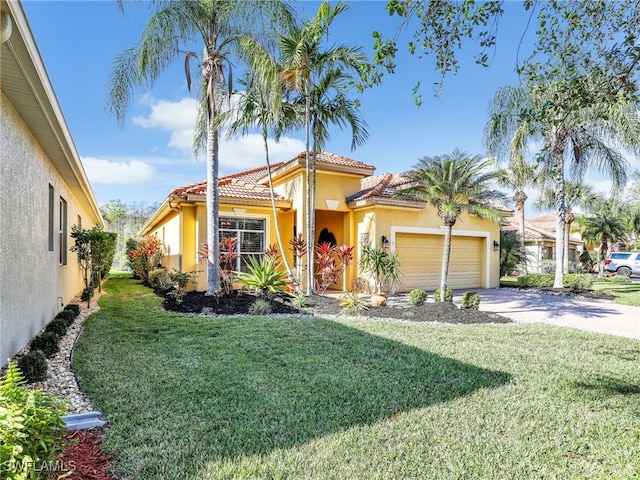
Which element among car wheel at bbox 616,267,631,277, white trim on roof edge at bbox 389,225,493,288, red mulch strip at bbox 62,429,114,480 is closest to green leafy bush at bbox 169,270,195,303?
red mulch strip at bbox 62,429,114,480

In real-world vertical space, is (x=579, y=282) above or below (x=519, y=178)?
below

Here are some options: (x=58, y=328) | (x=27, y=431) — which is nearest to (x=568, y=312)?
(x=27, y=431)

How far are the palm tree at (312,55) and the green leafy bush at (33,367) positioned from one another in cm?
946

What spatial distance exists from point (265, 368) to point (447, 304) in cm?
688

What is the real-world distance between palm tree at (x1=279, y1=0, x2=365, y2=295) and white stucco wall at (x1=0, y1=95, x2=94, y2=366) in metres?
7.04

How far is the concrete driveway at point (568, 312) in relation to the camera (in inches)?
352

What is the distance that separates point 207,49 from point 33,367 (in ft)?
33.4

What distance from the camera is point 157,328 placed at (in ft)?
25.3

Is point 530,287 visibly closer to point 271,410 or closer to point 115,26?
point 271,410

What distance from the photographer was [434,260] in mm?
16453

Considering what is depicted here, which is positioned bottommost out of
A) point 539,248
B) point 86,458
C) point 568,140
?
point 86,458

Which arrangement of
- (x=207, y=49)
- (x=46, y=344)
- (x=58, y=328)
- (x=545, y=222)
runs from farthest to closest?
(x=545, y=222)
(x=207, y=49)
(x=58, y=328)
(x=46, y=344)

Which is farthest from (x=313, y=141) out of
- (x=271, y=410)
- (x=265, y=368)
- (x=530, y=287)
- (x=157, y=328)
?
(x=530, y=287)

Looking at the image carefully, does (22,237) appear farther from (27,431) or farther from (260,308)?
(260,308)
